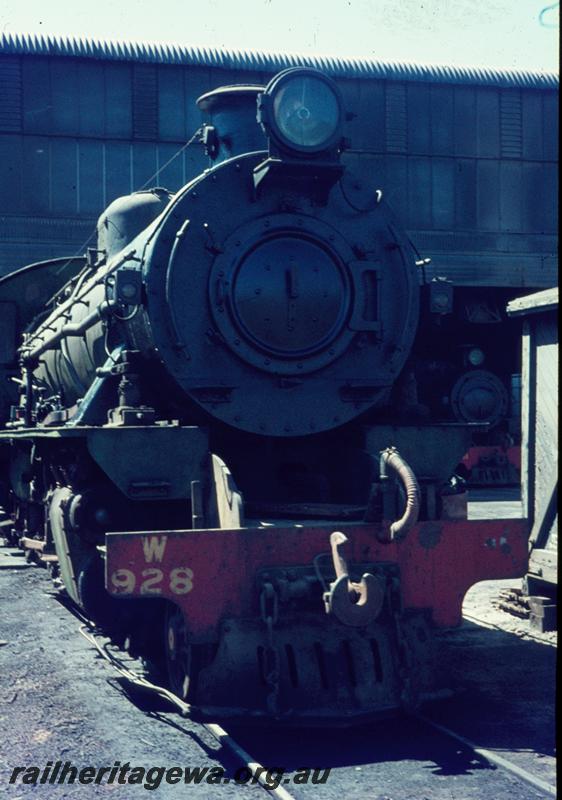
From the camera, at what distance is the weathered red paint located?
186 inches

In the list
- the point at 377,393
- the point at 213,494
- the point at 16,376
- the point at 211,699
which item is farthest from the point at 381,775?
the point at 16,376

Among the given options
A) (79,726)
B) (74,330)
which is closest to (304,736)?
(79,726)

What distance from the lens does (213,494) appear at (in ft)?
17.5

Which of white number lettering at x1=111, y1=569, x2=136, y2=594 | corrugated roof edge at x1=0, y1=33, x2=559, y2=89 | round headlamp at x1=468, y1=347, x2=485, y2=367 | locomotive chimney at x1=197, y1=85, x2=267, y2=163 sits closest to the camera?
white number lettering at x1=111, y1=569, x2=136, y2=594

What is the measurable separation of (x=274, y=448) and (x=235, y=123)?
6.48 ft

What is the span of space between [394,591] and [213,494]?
3.54 feet

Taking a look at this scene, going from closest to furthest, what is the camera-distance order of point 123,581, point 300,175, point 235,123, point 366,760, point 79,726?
point 366,760, point 123,581, point 79,726, point 300,175, point 235,123

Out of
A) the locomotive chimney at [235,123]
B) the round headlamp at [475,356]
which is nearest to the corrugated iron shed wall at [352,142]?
the round headlamp at [475,356]

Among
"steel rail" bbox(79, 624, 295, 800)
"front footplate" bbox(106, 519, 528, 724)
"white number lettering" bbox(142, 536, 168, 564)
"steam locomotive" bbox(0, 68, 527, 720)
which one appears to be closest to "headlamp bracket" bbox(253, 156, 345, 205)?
"steam locomotive" bbox(0, 68, 527, 720)

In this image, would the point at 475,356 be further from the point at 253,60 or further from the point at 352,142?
the point at 253,60

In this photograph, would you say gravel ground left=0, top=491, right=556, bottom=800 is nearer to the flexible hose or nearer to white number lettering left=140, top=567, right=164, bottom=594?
→ white number lettering left=140, top=567, right=164, bottom=594

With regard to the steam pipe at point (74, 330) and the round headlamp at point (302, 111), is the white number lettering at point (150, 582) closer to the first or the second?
the steam pipe at point (74, 330)

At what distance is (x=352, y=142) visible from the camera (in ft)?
62.3

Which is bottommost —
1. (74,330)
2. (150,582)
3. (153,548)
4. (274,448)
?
(150,582)
